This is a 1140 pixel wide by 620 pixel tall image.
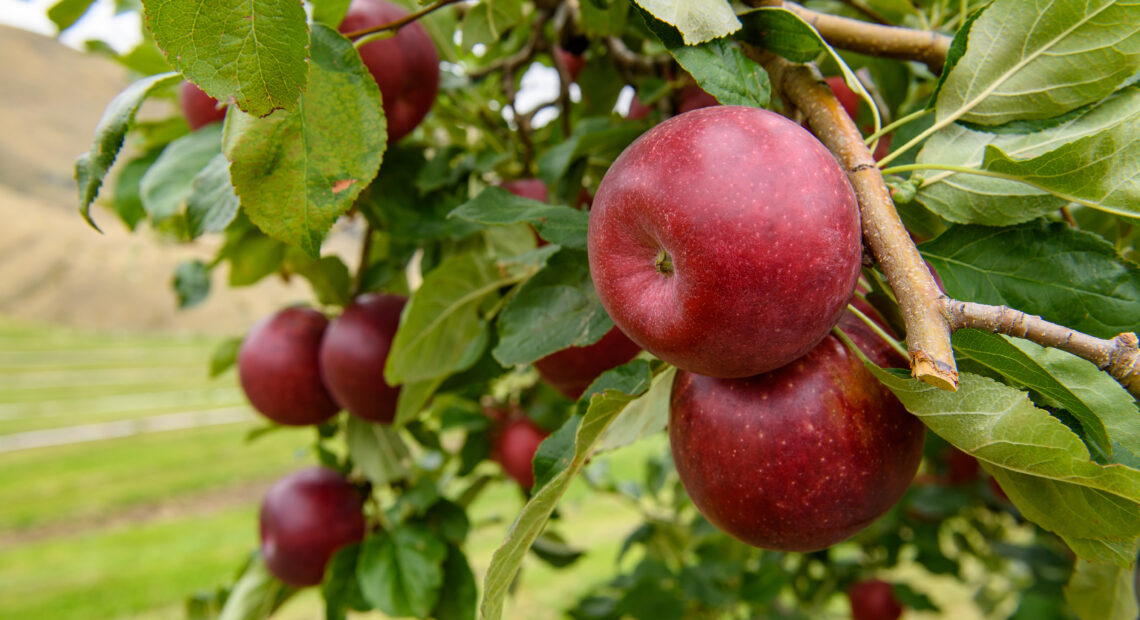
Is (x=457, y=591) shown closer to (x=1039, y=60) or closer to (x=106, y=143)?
(x=106, y=143)

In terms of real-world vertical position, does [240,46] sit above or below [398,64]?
above

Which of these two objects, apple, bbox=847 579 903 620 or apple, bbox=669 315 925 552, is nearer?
apple, bbox=669 315 925 552

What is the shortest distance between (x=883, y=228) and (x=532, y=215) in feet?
0.99

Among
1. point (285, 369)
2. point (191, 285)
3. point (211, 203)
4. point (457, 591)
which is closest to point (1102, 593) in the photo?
point (457, 591)

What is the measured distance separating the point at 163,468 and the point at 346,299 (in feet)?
18.1

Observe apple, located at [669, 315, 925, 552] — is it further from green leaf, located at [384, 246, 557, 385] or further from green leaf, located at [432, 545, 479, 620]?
green leaf, located at [432, 545, 479, 620]

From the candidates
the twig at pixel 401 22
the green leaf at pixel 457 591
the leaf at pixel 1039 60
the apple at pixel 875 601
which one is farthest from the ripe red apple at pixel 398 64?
the apple at pixel 875 601

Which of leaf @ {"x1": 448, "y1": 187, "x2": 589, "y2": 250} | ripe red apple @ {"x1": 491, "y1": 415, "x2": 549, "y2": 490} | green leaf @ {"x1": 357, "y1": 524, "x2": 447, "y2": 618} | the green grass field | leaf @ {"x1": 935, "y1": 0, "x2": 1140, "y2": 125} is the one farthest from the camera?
the green grass field

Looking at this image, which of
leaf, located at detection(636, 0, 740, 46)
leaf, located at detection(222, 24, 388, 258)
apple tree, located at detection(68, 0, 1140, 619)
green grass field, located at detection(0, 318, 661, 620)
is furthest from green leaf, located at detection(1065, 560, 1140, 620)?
green grass field, located at detection(0, 318, 661, 620)

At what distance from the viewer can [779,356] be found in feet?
1.75

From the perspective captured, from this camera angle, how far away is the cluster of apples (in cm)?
49

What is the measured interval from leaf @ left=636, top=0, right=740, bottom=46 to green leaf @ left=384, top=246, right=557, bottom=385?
39cm

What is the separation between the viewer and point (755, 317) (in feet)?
1.64

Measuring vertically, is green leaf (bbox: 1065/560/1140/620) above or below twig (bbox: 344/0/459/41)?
below
